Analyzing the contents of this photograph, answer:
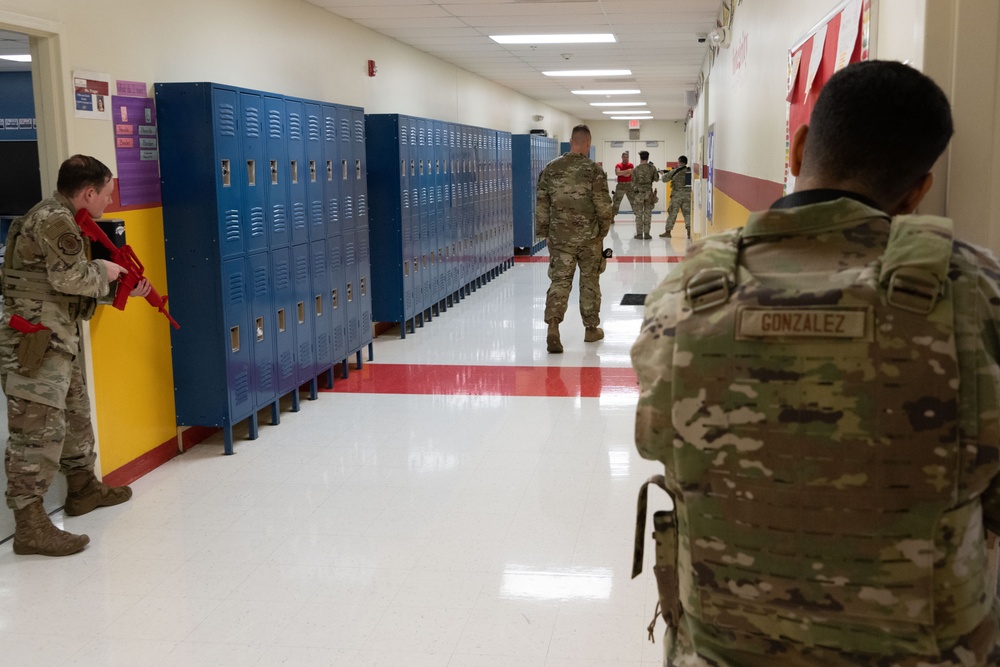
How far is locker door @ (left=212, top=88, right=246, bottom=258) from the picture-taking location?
181 inches

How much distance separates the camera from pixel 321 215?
5992mm

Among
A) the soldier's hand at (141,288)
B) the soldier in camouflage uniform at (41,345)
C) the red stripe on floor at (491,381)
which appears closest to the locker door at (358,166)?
the red stripe on floor at (491,381)

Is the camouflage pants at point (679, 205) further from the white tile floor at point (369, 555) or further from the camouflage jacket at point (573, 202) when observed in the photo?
the white tile floor at point (369, 555)

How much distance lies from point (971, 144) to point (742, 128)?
4.48 m

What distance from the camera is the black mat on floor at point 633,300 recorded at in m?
9.38

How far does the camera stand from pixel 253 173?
4992 mm

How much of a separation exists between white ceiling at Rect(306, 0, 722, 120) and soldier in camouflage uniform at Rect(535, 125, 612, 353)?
1.33 meters

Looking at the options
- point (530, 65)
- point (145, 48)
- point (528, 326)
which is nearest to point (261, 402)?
point (145, 48)

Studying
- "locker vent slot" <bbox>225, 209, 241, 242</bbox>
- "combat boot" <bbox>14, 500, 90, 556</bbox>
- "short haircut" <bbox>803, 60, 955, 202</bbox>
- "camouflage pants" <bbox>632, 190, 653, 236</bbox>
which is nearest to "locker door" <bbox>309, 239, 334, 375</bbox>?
"locker vent slot" <bbox>225, 209, 241, 242</bbox>

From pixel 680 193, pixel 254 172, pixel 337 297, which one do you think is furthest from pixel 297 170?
pixel 680 193

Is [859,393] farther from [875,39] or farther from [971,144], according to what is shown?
[875,39]

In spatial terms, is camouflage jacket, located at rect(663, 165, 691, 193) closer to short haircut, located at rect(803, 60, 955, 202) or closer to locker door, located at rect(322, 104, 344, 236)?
locker door, located at rect(322, 104, 344, 236)

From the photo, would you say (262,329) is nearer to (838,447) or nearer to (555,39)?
(838,447)

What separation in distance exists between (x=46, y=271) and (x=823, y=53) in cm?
296
